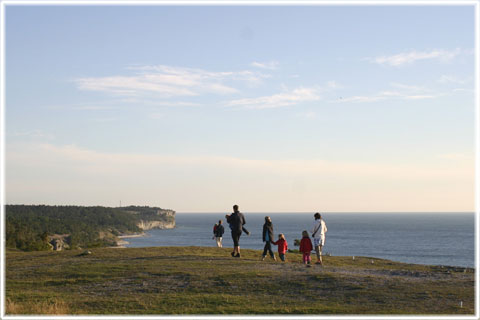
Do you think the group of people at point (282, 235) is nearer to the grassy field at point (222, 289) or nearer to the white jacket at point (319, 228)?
the white jacket at point (319, 228)

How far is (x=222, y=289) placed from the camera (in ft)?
54.9

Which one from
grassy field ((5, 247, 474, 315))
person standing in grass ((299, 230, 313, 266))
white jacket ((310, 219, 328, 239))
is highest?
white jacket ((310, 219, 328, 239))

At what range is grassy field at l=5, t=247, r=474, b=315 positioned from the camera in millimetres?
14016

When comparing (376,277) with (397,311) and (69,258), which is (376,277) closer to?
(397,311)

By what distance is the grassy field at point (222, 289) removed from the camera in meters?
14.0

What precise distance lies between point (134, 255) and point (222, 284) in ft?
32.3

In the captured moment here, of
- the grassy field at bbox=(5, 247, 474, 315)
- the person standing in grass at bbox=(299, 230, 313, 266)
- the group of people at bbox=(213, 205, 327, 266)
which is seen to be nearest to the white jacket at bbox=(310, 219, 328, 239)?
the group of people at bbox=(213, 205, 327, 266)

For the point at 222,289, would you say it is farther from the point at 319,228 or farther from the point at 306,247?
the point at 306,247

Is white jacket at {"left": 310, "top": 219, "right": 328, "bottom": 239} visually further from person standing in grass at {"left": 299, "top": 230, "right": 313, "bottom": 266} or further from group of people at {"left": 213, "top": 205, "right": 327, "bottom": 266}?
person standing in grass at {"left": 299, "top": 230, "right": 313, "bottom": 266}

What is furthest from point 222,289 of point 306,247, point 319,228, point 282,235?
point 282,235

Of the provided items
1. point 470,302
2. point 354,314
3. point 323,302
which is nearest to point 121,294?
point 323,302

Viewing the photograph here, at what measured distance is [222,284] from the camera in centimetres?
1741

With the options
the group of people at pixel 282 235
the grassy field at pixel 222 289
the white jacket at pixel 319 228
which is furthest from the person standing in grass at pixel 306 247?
the grassy field at pixel 222 289

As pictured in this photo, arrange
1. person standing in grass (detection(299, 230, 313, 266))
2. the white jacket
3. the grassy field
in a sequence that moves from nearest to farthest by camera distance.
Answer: the grassy field → the white jacket → person standing in grass (detection(299, 230, 313, 266))
